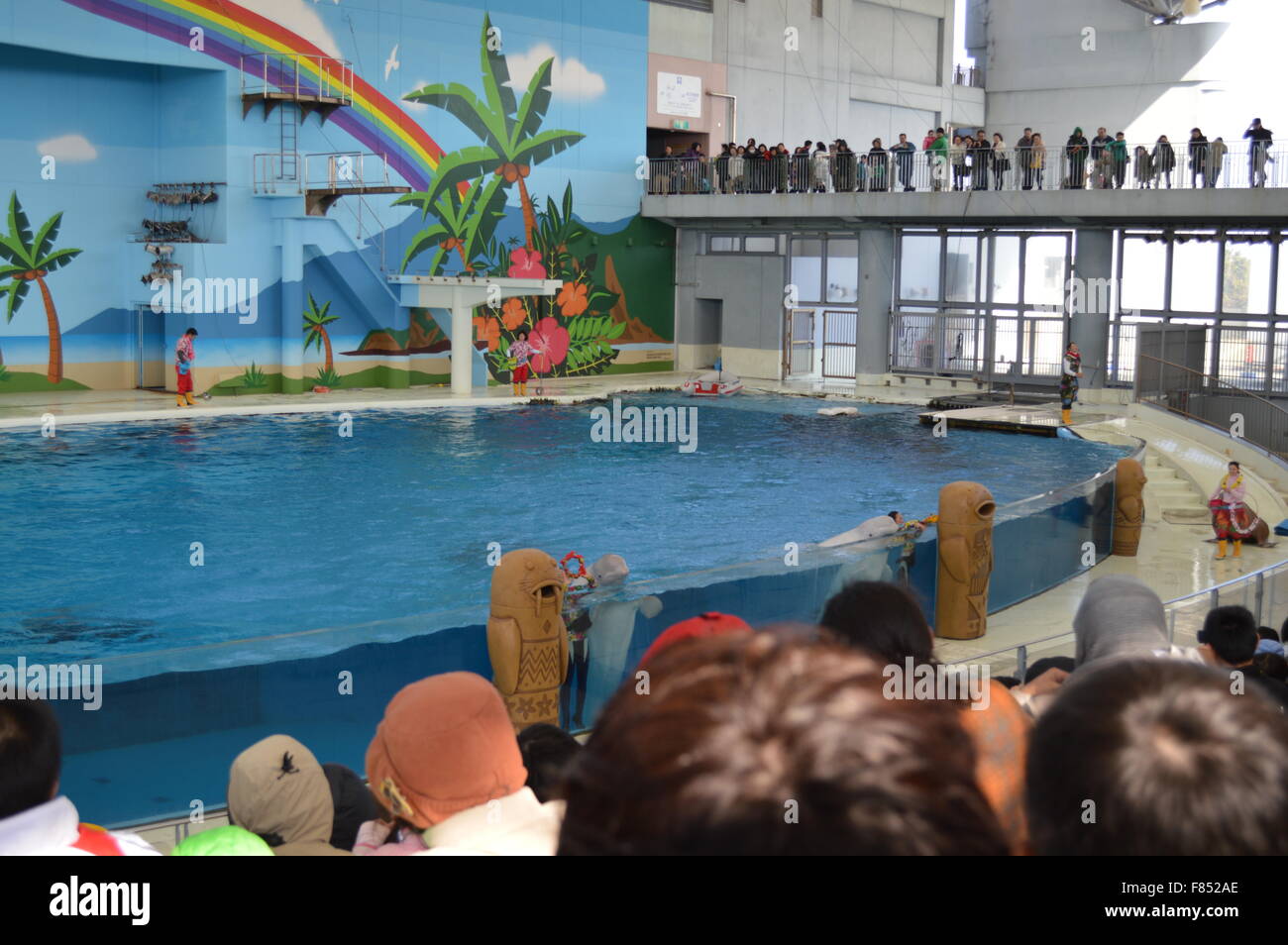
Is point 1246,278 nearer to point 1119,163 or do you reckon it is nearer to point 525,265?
point 1119,163

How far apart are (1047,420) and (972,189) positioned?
19.2 ft

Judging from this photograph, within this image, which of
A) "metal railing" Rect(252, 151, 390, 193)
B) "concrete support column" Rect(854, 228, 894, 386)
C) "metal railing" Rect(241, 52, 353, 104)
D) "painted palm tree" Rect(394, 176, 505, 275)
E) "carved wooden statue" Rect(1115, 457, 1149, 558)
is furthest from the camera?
"concrete support column" Rect(854, 228, 894, 386)

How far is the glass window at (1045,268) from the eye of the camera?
27.1 meters

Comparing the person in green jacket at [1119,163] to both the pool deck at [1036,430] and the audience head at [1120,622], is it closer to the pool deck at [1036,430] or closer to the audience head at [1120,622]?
the pool deck at [1036,430]

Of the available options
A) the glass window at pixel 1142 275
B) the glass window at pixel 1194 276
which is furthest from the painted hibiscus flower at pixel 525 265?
the glass window at pixel 1194 276

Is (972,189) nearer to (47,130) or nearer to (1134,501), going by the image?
(1134,501)

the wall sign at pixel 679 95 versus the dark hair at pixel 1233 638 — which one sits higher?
the wall sign at pixel 679 95

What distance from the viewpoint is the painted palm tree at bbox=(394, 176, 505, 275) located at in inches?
1107

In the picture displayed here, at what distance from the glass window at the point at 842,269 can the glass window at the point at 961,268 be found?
10.4ft

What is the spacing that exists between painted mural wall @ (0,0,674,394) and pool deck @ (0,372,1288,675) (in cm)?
112

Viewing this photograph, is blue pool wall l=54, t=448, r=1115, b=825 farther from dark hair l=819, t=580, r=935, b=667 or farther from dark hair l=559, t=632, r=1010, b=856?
dark hair l=559, t=632, r=1010, b=856

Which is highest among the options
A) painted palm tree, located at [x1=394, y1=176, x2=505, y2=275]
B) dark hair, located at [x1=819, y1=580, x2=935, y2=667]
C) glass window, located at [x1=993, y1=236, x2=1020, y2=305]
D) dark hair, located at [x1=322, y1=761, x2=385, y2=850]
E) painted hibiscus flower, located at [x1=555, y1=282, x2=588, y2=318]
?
painted palm tree, located at [x1=394, y1=176, x2=505, y2=275]

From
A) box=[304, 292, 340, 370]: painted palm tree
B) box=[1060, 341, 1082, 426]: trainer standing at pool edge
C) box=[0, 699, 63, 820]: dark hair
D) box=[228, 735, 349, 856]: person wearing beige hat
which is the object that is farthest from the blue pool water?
box=[0, 699, 63, 820]: dark hair
